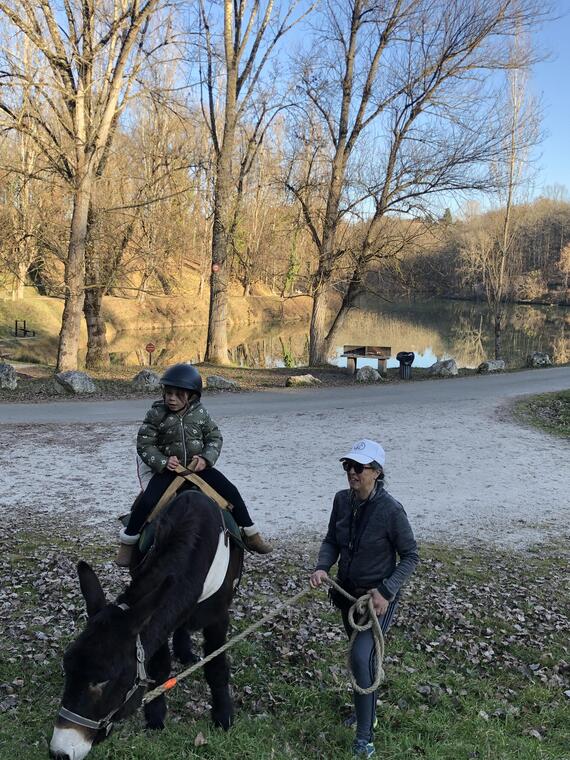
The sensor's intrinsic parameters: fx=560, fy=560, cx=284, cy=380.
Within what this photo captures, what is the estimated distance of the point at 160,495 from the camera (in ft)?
13.2

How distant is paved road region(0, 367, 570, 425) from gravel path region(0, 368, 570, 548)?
92 millimetres

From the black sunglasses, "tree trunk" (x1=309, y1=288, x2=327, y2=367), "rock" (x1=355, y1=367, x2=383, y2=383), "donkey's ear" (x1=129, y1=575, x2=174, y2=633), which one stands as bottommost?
"donkey's ear" (x1=129, y1=575, x2=174, y2=633)

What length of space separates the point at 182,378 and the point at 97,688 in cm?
229

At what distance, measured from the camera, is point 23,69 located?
1505 cm

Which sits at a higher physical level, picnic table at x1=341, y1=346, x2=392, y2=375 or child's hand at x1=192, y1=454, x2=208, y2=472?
picnic table at x1=341, y1=346, x2=392, y2=375

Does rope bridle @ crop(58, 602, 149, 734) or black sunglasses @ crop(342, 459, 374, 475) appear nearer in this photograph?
rope bridle @ crop(58, 602, 149, 734)

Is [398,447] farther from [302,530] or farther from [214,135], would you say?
[214,135]

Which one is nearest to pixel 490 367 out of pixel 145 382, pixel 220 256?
pixel 220 256

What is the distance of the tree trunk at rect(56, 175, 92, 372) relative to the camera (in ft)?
56.3

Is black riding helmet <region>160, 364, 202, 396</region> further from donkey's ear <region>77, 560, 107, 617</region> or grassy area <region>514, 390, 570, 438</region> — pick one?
grassy area <region>514, 390, 570, 438</region>

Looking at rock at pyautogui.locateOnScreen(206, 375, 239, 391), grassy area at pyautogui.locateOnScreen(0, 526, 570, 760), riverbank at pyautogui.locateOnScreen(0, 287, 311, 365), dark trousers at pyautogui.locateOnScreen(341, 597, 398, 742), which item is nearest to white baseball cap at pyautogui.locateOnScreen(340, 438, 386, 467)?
dark trousers at pyautogui.locateOnScreen(341, 597, 398, 742)

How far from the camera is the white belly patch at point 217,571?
11.0 ft

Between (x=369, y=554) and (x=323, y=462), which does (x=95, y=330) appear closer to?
(x=323, y=462)

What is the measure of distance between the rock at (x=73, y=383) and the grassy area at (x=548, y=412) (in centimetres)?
1222
